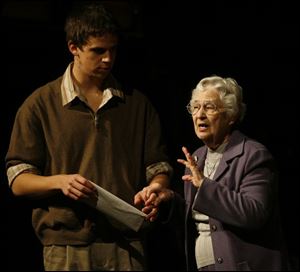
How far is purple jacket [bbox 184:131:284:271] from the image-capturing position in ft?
8.52

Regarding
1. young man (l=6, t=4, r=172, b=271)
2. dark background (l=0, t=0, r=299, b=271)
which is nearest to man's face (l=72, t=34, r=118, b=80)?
young man (l=6, t=4, r=172, b=271)

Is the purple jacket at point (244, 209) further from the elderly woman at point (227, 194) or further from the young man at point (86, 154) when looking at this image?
the young man at point (86, 154)

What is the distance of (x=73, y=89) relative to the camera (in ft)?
9.14

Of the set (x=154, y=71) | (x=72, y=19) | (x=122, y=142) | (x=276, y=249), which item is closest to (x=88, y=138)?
(x=122, y=142)

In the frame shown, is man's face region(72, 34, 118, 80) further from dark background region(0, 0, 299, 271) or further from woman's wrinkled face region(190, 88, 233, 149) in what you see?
dark background region(0, 0, 299, 271)

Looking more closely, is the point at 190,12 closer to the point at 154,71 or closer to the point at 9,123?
the point at 154,71

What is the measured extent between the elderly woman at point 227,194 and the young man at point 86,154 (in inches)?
7.5

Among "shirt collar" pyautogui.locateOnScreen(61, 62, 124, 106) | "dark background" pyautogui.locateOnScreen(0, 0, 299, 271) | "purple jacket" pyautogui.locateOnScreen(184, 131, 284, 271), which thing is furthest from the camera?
"dark background" pyautogui.locateOnScreen(0, 0, 299, 271)

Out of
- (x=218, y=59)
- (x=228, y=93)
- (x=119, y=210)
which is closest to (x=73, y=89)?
(x=119, y=210)

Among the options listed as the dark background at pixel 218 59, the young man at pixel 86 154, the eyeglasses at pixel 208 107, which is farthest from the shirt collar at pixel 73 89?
the dark background at pixel 218 59

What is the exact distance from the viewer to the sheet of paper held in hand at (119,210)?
265 centimetres

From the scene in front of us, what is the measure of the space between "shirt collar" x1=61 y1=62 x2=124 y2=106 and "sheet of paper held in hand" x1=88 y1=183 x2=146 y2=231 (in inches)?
16.0

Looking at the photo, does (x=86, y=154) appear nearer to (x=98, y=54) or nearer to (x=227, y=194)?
(x=98, y=54)

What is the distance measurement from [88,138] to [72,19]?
0.51 metres
